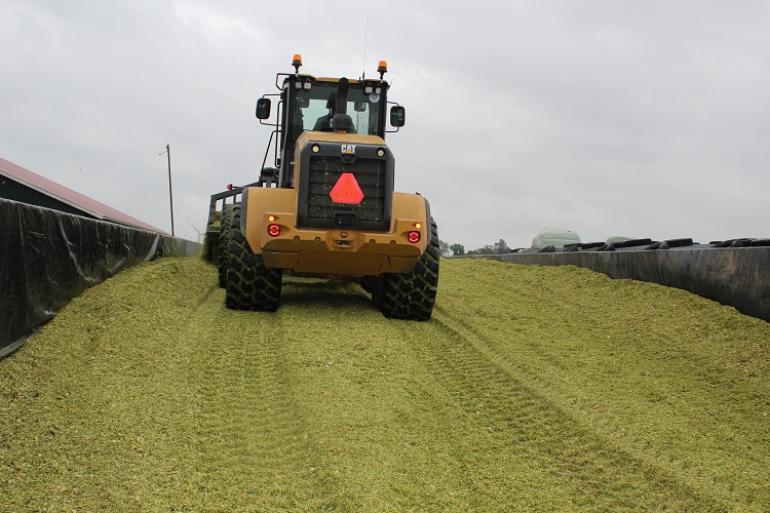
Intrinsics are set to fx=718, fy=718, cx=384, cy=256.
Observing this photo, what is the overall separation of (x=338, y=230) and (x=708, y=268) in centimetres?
409

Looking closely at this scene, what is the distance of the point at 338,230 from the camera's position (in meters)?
7.68

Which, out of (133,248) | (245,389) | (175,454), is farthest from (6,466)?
(133,248)

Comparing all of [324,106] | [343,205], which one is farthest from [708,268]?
[324,106]

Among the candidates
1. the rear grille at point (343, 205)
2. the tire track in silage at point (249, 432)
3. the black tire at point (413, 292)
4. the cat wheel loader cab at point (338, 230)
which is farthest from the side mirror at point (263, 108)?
the tire track in silage at point (249, 432)

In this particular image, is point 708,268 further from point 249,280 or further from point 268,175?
point 268,175

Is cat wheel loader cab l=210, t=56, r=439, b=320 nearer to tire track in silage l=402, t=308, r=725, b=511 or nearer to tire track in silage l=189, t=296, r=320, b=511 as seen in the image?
tire track in silage l=189, t=296, r=320, b=511

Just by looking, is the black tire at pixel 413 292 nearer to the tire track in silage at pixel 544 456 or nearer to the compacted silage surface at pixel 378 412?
the compacted silage surface at pixel 378 412

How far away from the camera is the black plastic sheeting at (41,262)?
214 inches

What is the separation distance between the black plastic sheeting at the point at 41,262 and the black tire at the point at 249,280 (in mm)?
1488

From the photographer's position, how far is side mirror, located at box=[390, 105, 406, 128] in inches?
359

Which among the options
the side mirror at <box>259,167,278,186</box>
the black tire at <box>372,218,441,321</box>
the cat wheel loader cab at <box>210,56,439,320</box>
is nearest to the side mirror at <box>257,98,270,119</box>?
the cat wheel loader cab at <box>210,56,439,320</box>

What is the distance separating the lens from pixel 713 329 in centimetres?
695

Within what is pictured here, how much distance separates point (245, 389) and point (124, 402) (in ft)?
2.77

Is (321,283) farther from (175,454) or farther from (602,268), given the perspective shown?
(175,454)
